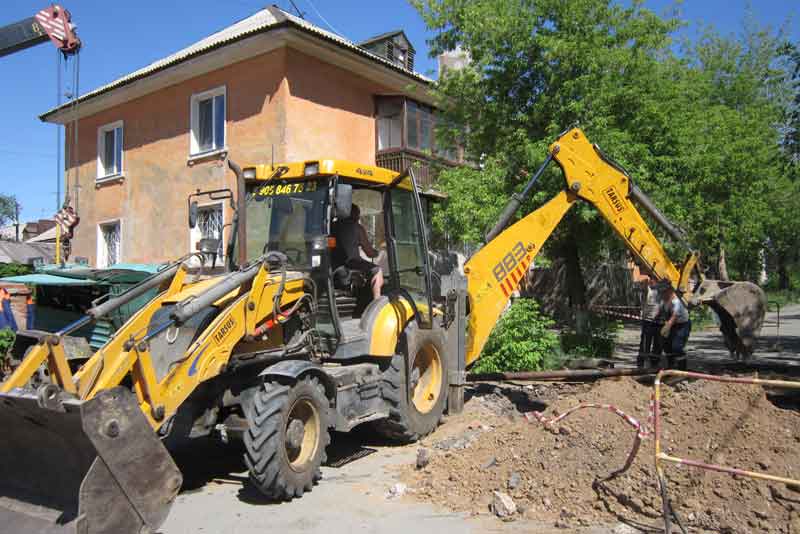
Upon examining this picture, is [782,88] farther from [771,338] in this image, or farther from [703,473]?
[703,473]

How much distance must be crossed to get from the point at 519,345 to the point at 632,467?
5200 millimetres

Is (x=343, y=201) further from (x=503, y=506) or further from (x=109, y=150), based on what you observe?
(x=109, y=150)

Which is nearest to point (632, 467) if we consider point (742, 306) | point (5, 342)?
point (742, 306)

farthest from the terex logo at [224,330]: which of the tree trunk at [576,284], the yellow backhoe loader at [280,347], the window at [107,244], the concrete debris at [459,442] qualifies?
the window at [107,244]

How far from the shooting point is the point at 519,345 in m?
10.5

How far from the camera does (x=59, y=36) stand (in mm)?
15969

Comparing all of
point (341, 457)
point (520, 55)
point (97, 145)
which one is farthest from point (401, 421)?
point (97, 145)

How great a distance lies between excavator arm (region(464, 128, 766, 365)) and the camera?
326 inches

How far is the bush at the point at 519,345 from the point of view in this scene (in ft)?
34.3

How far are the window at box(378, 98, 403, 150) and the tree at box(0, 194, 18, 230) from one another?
73891 millimetres

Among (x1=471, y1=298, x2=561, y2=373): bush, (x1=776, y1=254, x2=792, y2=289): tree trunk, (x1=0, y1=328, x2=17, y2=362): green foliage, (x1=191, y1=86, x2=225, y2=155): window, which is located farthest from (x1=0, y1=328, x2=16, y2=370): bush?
(x1=776, y1=254, x2=792, y2=289): tree trunk

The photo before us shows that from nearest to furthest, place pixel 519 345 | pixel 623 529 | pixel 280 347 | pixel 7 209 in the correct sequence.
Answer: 1. pixel 623 529
2. pixel 280 347
3. pixel 519 345
4. pixel 7 209

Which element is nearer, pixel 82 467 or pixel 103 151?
pixel 82 467

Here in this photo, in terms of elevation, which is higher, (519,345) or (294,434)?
(519,345)
